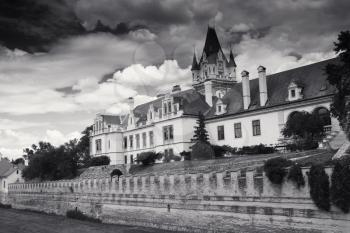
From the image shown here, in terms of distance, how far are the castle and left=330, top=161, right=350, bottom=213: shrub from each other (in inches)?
755

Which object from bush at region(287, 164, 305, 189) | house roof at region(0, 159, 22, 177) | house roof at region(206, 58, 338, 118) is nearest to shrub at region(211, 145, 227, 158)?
house roof at region(206, 58, 338, 118)

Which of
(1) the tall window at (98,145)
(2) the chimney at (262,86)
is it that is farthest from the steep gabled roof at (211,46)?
(2) the chimney at (262,86)

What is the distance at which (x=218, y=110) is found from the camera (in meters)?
48.8

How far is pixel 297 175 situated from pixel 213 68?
4842 cm

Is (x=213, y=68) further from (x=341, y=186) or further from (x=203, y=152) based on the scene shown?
(x=341, y=186)

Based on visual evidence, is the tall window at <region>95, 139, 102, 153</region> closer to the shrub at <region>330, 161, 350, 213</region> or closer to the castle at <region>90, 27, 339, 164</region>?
the castle at <region>90, 27, 339, 164</region>

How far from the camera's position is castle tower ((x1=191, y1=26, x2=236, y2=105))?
6338 cm

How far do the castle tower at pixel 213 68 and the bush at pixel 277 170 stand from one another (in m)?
42.3

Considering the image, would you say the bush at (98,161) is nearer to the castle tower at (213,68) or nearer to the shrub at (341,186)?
the castle tower at (213,68)

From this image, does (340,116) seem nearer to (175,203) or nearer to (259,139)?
(175,203)

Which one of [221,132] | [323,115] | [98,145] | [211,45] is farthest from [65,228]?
[211,45]

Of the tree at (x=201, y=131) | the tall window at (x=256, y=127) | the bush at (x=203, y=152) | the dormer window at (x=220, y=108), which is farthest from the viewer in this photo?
the dormer window at (x=220, y=108)

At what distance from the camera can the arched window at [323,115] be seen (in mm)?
35794

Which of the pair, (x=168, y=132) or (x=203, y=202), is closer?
(x=203, y=202)
